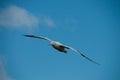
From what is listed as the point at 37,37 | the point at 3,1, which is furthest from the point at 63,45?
the point at 3,1

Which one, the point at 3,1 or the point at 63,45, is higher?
the point at 3,1

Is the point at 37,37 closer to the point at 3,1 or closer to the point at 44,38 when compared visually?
the point at 44,38

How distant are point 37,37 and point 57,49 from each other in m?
0.22

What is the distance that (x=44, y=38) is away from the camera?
2.62 metres

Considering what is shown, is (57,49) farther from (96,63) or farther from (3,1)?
(3,1)

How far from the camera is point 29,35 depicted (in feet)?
8.84

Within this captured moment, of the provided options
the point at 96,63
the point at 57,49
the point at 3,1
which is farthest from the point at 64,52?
the point at 3,1

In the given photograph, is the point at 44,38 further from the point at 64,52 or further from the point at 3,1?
the point at 3,1

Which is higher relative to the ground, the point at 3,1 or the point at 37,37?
the point at 3,1

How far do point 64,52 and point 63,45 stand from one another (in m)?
0.07

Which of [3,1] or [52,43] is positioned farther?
[3,1]

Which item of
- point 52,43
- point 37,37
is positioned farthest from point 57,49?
point 37,37

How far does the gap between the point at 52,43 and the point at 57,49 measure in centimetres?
5

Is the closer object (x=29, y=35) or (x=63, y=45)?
(x=63, y=45)
